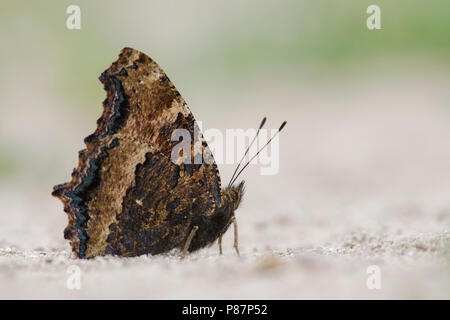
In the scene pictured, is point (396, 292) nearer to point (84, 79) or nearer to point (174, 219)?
point (174, 219)

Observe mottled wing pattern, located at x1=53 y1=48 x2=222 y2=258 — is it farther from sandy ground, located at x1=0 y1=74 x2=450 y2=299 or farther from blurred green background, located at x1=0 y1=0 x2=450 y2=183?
blurred green background, located at x1=0 y1=0 x2=450 y2=183

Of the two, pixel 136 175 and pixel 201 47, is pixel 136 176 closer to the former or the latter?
pixel 136 175

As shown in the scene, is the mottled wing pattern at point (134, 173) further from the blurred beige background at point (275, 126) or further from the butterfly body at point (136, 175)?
the blurred beige background at point (275, 126)

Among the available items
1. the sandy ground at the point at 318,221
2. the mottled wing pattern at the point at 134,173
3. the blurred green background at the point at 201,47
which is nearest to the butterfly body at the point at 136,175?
the mottled wing pattern at the point at 134,173

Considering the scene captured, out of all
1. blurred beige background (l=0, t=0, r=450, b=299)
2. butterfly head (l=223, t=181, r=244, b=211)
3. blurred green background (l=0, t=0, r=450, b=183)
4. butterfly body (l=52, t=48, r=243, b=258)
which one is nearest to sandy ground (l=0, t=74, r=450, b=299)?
blurred beige background (l=0, t=0, r=450, b=299)

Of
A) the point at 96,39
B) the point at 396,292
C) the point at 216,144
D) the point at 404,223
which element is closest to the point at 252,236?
the point at 404,223
